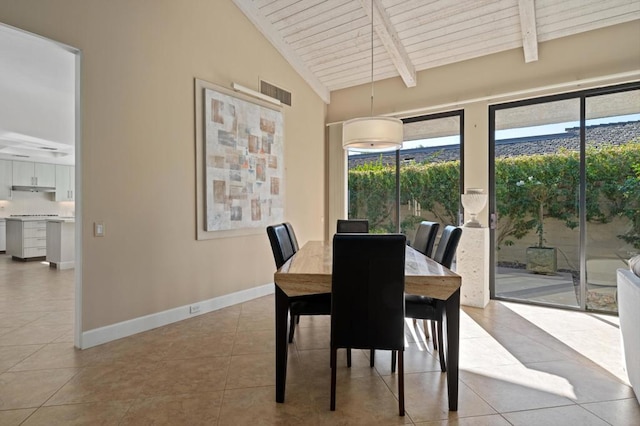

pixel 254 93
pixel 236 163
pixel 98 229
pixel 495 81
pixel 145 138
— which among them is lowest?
pixel 98 229

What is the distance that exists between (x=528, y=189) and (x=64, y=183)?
1087 cm

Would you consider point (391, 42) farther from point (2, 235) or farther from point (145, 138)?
point (2, 235)

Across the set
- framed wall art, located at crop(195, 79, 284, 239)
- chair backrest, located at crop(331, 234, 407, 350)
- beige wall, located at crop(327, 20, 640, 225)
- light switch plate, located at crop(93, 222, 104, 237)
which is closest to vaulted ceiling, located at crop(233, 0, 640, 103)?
beige wall, located at crop(327, 20, 640, 225)

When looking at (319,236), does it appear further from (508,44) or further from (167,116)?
(508,44)

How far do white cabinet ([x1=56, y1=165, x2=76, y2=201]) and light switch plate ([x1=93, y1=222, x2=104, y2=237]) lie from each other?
26.8 ft

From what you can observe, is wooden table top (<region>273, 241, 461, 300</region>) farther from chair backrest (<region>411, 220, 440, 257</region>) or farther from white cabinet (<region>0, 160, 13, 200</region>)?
white cabinet (<region>0, 160, 13, 200</region>)

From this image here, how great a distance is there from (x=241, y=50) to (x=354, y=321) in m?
3.69

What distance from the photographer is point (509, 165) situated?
4.48 m

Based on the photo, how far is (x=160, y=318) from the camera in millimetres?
3443

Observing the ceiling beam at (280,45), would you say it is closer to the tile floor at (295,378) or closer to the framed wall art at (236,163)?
the framed wall art at (236,163)

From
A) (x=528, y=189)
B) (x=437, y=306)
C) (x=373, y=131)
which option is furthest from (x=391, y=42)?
(x=437, y=306)

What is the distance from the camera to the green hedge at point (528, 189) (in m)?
3.81

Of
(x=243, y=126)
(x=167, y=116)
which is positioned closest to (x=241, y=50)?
(x=243, y=126)

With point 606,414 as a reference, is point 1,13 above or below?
above
